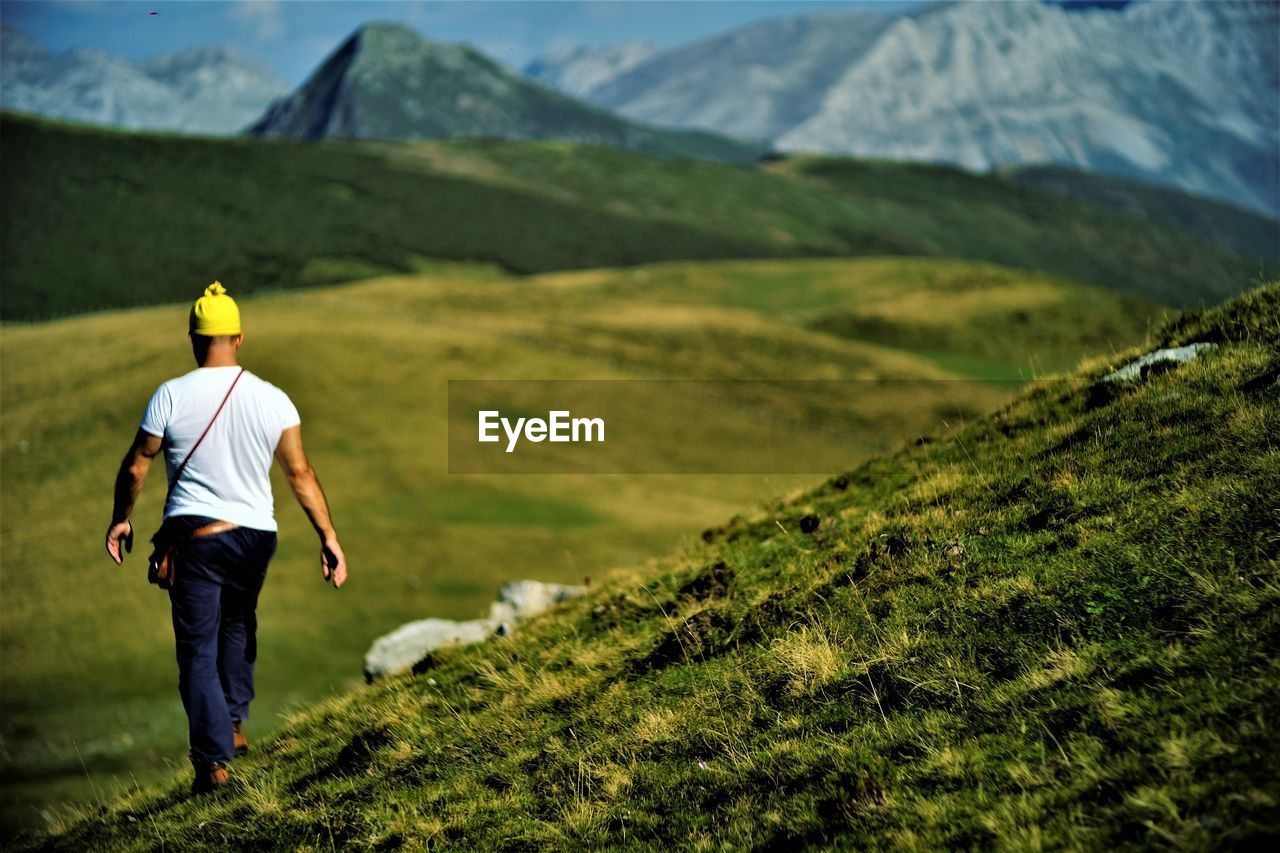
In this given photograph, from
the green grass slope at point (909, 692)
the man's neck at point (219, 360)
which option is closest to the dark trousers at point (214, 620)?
the green grass slope at point (909, 692)

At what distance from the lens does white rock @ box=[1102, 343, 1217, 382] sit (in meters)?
12.1

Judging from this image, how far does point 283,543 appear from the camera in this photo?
52625mm

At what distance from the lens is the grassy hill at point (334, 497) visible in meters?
38.5

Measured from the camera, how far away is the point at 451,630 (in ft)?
62.8

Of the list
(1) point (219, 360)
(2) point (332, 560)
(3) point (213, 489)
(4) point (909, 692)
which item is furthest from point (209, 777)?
(4) point (909, 692)

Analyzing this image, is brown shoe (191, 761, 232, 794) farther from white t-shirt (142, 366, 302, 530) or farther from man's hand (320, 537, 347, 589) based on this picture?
white t-shirt (142, 366, 302, 530)

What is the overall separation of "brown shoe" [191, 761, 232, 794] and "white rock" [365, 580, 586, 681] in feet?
22.4

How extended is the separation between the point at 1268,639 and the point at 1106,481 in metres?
3.25

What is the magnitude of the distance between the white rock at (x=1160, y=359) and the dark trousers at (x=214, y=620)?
10169 mm

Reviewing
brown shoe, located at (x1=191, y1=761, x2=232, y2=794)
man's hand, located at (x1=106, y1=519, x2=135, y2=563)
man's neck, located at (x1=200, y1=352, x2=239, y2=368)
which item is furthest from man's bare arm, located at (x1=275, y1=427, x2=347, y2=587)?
brown shoe, located at (x1=191, y1=761, x2=232, y2=794)

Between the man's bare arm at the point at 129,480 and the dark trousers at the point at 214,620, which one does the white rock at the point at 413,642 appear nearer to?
the dark trousers at the point at 214,620

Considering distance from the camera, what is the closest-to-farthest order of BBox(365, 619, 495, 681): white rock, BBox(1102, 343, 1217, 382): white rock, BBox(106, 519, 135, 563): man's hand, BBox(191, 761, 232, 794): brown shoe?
BBox(106, 519, 135, 563): man's hand
BBox(191, 761, 232, 794): brown shoe
BBox(1102, 343, 1217, 382): white rock
BBox(365, 619, 495, 681): white rock

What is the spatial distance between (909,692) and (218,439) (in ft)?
20.5

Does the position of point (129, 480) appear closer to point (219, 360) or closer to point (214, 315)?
point (219, 360)
